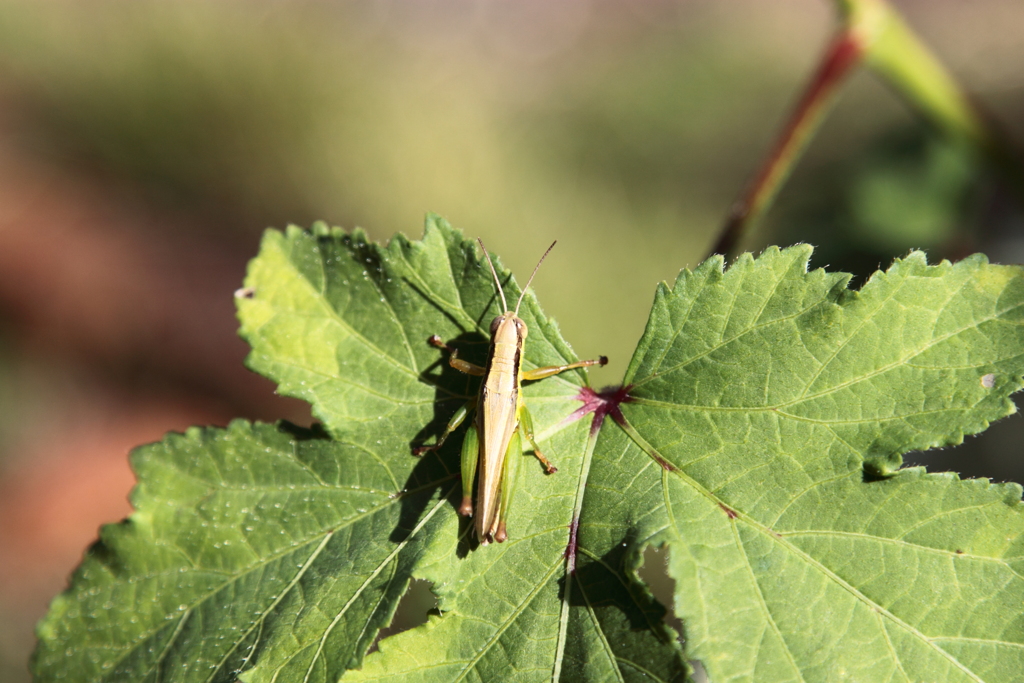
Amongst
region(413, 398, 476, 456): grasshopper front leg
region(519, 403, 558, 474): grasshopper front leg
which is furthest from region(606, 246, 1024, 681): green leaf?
region(413, 398, 476, 456): grasshopper front leg

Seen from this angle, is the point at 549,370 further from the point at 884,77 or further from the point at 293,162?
the point at 293,162

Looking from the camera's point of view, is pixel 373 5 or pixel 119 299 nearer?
pixel 119 299

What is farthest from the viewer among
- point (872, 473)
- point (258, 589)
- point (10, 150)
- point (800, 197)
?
point (10, 150)

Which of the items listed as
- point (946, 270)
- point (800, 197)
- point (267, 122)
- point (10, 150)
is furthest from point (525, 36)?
point (946, 270)

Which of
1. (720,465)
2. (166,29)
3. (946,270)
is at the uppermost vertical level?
(166,29)

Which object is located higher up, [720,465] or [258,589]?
[720,465]

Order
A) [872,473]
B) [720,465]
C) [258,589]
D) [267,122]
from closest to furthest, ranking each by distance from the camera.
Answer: [872,473], [720,465], [258,589], [267,122]

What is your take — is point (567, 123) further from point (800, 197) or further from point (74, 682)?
point (74, 682)
